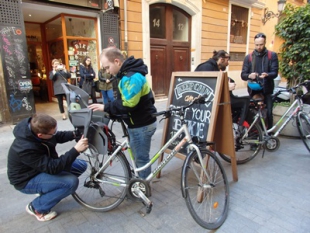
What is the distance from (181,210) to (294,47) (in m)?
4.33

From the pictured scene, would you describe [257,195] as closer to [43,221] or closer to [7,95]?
[43,221]

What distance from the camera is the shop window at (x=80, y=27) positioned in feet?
25.1

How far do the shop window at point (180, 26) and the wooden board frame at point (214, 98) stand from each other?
793cm

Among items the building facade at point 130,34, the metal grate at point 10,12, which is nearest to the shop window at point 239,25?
the building facade at point 130,34

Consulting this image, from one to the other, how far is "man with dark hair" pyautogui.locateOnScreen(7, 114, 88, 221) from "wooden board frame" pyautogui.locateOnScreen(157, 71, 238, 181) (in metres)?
1.22

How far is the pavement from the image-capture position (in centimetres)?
227

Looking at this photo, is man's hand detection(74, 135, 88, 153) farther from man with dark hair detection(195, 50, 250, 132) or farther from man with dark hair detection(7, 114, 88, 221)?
man with dark hair detection(195, 50, 250, 132)

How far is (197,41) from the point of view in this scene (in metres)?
10.5

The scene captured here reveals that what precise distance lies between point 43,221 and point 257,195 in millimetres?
2422

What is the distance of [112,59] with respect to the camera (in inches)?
89.2

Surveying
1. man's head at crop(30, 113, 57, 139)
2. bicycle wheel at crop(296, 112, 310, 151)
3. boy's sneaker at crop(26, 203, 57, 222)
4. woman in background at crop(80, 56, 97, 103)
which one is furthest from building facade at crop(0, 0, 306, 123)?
bicycle wheel at crop(296, 112, 310, 151)

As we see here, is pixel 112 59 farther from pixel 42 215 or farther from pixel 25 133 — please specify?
pixel 42 215

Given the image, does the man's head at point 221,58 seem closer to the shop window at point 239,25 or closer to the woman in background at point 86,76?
the woman in background at point 86,76

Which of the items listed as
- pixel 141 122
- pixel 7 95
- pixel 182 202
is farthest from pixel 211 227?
pixel 7 95
